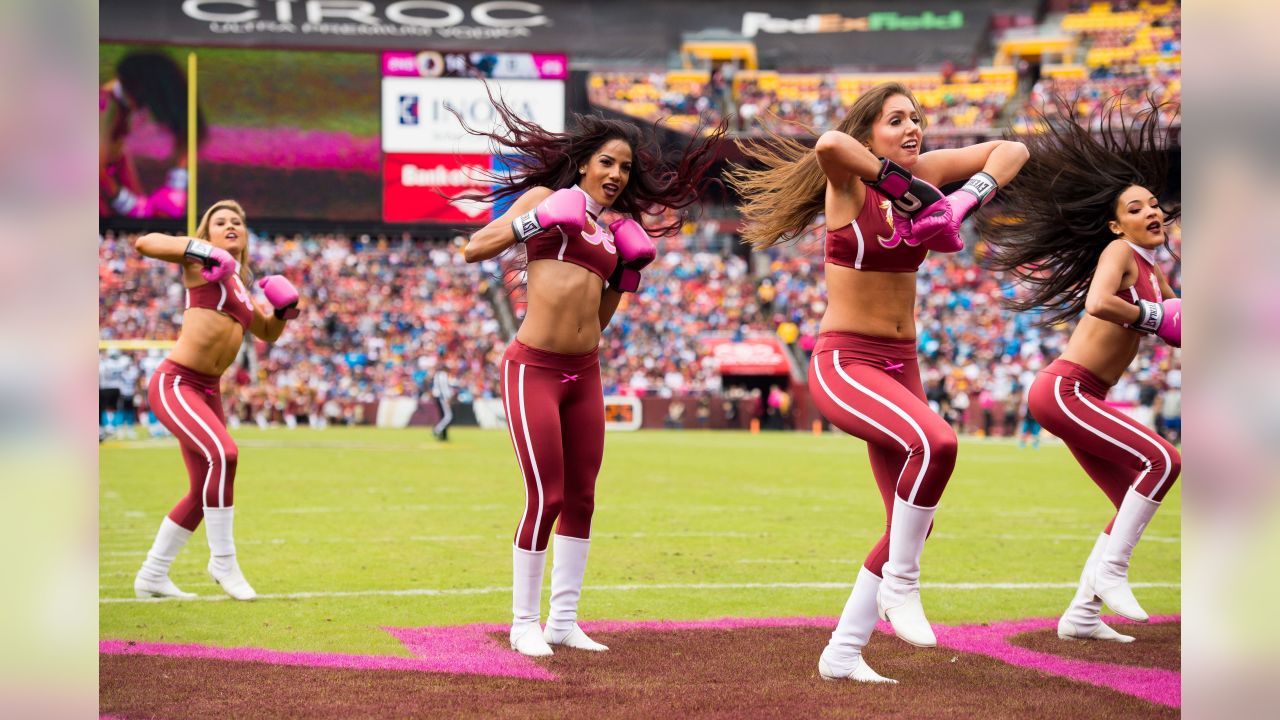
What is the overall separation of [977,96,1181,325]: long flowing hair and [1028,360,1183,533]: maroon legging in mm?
561

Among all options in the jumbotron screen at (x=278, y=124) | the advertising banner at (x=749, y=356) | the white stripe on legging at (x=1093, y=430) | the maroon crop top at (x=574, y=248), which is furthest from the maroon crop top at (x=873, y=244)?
the advertising banner at (x=749, y=356)

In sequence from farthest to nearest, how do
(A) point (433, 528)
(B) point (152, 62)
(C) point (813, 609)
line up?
(B) point (152, 62) → (A) point (433, 528) → (C) point (813, 609)

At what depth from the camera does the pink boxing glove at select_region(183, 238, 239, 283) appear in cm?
738

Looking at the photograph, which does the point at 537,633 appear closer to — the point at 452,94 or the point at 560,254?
the point at 560,254

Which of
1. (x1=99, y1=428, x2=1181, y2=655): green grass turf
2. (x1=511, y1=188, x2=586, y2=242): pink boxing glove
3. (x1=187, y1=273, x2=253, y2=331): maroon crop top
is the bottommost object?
(x1=99, y1=428, x2=1181, y2=655): green grass turf

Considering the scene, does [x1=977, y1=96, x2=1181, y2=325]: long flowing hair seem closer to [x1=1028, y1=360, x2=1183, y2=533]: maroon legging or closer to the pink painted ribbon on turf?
[x1=1028, y1=360, x2=1183, y2=533]: maroon legging

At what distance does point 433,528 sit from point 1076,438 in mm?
6459

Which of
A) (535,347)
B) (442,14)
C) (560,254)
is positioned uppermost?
(442,14)

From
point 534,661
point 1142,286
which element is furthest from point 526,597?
point 1142,286

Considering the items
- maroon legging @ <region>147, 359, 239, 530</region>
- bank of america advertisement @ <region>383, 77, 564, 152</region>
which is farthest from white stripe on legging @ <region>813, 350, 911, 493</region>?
bank of america advertisement @ <region>383, 77, 564, 152</region>

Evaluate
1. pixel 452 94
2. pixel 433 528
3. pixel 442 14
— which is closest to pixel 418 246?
pixel 442 14

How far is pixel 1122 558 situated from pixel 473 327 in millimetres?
32150
